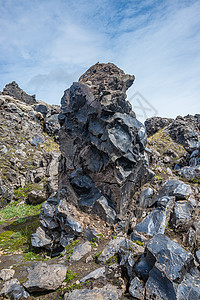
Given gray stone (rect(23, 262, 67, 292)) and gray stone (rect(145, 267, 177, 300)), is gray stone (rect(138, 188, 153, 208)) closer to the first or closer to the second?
gray stone (rect(145, 267, 177, 300))

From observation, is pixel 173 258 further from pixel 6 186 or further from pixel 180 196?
pixel 6 186

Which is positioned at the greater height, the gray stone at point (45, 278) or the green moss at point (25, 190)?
the green moss at point (25, 190)

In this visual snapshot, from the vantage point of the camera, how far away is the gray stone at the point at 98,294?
6384 millimetres

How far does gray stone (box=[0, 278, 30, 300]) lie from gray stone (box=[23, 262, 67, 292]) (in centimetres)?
20

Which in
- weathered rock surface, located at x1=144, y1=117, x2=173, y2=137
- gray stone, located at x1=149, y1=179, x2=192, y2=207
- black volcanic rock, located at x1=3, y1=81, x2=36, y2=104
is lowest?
gray stone, located at x1=149, y1=179, x2=192, y2=207

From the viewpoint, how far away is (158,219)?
420 inches

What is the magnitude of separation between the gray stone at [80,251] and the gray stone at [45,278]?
1059mm

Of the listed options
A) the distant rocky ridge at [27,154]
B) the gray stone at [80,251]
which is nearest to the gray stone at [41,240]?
the gray stone at [80,251]

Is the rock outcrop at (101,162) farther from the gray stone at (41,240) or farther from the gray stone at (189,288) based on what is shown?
the gray stone at (189,288)

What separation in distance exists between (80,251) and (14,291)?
11.5 ft

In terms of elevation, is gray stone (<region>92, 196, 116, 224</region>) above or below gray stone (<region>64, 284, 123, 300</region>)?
above

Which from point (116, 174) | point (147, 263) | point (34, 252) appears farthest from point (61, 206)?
point (147, 263)

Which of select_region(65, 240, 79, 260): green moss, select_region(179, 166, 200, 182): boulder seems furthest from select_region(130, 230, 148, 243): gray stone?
select_region(179, 166, 200, 182): boulder

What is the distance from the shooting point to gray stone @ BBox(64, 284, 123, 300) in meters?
6.38
